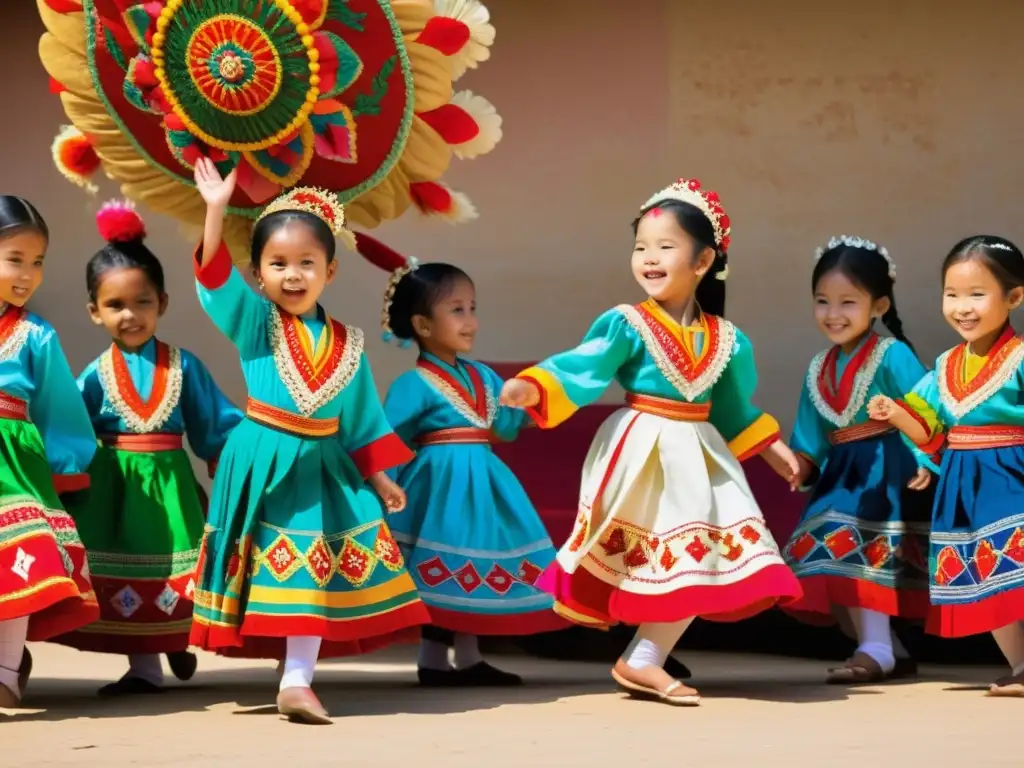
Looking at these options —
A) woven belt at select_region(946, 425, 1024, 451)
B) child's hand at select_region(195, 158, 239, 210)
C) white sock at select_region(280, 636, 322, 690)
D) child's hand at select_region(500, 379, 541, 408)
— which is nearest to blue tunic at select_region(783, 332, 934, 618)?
woven belt at select_region(946, 425, 1024, 451)

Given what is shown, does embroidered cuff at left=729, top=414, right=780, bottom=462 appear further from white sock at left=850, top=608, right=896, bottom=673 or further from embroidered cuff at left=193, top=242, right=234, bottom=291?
embroidered cuff at left=193, top=242, right=234, bottom=291

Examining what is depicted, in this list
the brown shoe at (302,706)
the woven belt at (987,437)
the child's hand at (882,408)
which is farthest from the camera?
the child's hand at (882,408)

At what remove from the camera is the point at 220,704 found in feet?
14.3

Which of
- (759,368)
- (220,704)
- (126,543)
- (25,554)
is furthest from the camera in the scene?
(759,368)

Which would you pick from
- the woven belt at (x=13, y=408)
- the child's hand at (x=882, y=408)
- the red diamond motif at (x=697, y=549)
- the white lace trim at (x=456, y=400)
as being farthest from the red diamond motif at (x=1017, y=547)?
the woven belt at (x=13, y=408)

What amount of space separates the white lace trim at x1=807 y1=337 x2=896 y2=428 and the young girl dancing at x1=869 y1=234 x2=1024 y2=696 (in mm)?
228

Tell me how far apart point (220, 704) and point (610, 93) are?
2916mm

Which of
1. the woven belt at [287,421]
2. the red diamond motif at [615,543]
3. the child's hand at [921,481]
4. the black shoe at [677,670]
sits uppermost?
the woven belt at [287,421]

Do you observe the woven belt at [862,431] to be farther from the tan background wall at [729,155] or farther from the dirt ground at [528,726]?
the tan background wall at [729,155]

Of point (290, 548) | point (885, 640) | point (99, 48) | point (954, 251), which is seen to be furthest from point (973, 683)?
point (99, 48)

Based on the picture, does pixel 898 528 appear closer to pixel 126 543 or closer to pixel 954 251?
pixel 954 251

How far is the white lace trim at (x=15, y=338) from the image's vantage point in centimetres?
426

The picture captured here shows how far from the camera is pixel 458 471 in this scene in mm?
4879

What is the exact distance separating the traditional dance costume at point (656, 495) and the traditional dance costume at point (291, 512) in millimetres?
474
